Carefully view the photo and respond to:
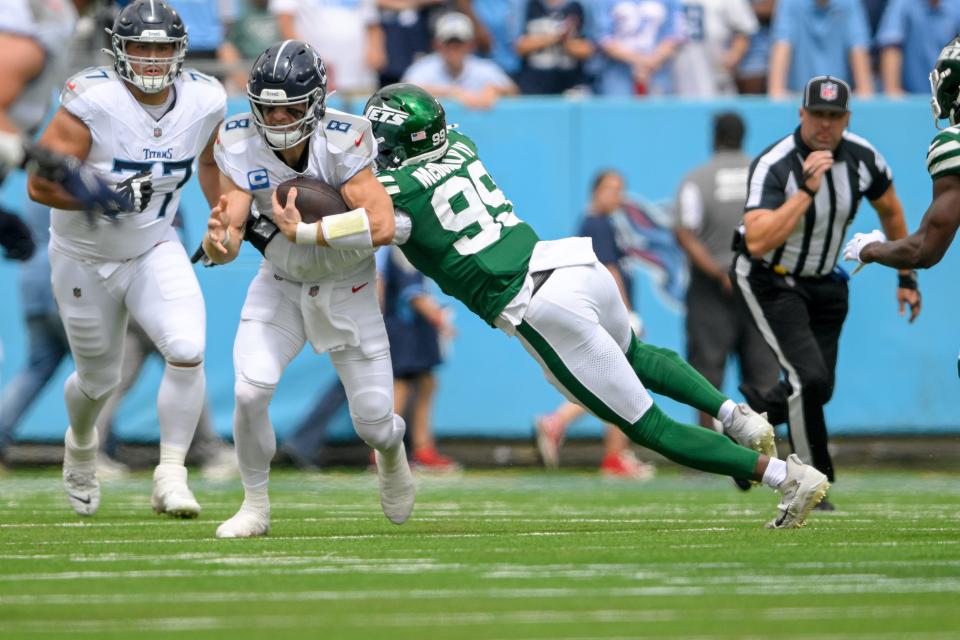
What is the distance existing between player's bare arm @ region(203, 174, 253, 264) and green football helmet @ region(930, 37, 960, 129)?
97.4 inches

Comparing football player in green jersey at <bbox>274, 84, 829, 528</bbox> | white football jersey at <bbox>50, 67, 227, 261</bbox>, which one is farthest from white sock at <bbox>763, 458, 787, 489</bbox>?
white football jersey at <bbox>50, 67, 227, 261</bbox>

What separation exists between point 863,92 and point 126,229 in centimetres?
636

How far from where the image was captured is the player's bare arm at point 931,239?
5.77 meters

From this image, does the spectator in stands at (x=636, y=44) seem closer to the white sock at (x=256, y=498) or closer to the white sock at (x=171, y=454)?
the white sock at (x=171, y=454)

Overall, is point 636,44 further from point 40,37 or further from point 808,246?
point 40,37

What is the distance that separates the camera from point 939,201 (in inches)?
229

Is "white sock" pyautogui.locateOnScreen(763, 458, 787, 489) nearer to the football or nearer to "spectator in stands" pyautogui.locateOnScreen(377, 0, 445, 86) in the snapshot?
the football

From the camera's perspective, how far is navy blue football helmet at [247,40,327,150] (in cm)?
573

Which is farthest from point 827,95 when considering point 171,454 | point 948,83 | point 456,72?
point 456,72

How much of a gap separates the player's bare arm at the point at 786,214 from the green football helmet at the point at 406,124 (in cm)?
176

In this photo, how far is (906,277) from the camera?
24.4 feet

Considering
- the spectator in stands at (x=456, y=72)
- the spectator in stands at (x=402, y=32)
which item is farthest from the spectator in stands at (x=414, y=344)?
the spectator in stands at (x=402, y=32)

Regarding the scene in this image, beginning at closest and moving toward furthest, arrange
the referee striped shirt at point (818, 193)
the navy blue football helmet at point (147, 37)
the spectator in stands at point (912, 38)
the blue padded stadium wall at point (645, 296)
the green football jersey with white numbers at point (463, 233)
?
1. the green football jersey with white numbers at point (463, 233)
2. the navy blue football helmet at point (147, 37)
3. the referee striped shirt at point (818, 193)
4. the blue padded stadium wall at point (645, 296)
5. the spectator in stands at point (912, 38)

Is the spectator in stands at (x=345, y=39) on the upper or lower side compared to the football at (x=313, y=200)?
lower
